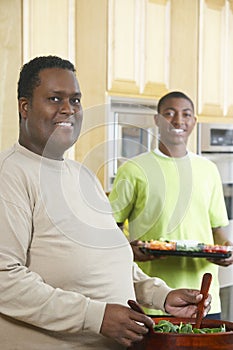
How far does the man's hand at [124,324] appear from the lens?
4.09 ft

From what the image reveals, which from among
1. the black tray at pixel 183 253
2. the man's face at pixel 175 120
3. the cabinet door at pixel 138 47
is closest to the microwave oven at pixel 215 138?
the cabinet door at pixel 138 47

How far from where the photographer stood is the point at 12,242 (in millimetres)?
1273

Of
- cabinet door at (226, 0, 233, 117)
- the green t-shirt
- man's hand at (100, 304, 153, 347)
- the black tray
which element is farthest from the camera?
cabinet door at (226, 0, 233, 117)

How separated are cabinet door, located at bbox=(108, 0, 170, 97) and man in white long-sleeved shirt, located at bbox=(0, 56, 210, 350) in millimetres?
1795

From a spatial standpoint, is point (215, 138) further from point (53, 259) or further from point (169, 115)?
point (53, 259)

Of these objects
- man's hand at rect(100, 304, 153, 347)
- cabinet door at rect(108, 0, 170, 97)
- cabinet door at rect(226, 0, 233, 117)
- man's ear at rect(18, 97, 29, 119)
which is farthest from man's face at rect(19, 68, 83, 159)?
cabinet door at rect(226, 0, 233, 117)

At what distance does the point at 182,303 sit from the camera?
4.92 feet

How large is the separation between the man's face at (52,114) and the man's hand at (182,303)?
1.33 feet

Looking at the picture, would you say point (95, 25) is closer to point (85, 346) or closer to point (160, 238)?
point (160, 238)

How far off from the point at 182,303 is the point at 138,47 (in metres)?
2.03

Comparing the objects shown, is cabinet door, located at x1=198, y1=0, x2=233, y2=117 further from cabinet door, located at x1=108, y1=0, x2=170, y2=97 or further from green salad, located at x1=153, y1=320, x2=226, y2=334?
green salad, located at x1=153, y1=320, x2=226, y2=334

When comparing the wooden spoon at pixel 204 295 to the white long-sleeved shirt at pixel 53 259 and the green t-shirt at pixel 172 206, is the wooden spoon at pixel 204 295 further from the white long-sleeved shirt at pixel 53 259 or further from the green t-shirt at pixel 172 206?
the green t-shirt at pixel 172 206

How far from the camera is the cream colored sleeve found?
154 cm

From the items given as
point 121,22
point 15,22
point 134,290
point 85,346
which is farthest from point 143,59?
point 85,346
